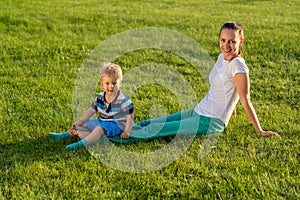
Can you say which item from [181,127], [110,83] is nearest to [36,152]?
[110,83]

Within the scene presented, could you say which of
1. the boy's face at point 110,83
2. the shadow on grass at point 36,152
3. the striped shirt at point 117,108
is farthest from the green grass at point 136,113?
the boy's face at point 110,83

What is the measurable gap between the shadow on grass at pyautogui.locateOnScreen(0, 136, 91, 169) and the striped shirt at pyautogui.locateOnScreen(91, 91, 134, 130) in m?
0.45

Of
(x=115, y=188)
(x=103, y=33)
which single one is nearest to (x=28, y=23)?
(x=103, y=33)

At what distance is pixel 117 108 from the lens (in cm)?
486

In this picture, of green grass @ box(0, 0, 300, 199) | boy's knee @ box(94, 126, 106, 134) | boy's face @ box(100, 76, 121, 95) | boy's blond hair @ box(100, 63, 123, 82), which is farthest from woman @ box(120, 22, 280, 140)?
boy's blond hair @ box(100, 63, 123, 82)

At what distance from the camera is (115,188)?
4.04m

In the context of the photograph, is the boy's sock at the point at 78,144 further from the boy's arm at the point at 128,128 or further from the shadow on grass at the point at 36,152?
the boy's arm at the point at 128,128

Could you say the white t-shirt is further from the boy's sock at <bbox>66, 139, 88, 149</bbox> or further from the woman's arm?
the boy's sock at <bbox>66, 139, 88, 149</bbox>

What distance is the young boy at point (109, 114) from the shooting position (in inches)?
187

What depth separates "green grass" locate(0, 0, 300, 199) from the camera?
4.05 metres

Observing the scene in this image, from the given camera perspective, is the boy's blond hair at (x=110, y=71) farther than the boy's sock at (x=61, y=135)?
No

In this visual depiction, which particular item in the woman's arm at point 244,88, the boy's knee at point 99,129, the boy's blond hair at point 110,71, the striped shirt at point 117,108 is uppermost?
the boy's blond hair at point 110,71

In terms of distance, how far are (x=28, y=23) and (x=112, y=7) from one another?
3308mm

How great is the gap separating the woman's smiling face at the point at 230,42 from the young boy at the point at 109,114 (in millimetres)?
1142
